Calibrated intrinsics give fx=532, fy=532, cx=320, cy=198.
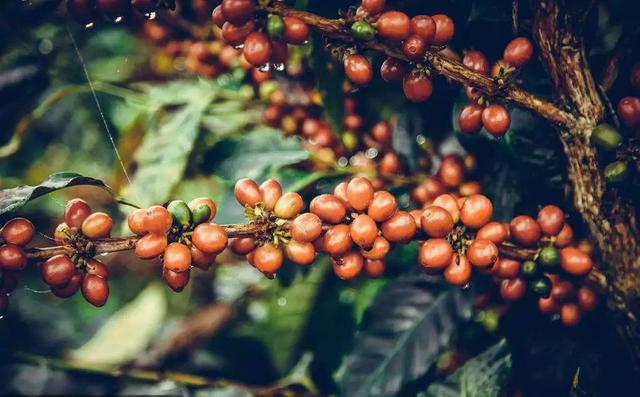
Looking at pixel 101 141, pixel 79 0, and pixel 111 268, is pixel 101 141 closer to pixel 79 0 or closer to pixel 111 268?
pixel 111 268

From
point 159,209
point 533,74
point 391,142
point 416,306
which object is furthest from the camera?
point 391,142

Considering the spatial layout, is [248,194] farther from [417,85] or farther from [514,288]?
[514,288]

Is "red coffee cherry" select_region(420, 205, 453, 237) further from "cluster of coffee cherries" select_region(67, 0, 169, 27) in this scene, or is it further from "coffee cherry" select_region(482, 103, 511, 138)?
"cluster of coffee cherries" select_region(67, 0, 169, 27)

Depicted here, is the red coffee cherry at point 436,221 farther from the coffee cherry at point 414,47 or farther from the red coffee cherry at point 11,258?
the red coffee cherry at point 11,258

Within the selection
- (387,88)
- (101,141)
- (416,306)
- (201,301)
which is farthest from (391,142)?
(201,301)

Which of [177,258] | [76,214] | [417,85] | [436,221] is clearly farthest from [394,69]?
[76,214]

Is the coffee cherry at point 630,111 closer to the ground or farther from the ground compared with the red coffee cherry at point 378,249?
farther from the ground

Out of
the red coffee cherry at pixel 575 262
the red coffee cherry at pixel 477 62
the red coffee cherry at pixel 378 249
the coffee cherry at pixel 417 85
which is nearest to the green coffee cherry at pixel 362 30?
the coffee cherry at pixel 417 85
